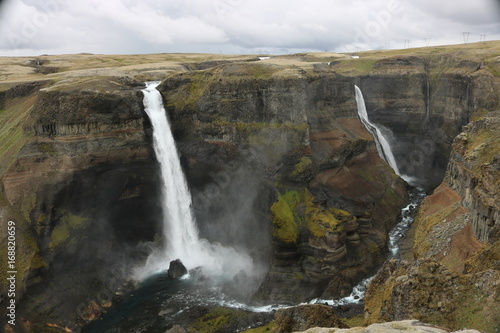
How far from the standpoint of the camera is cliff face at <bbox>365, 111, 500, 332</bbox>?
1518 cm

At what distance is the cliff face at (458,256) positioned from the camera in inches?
598

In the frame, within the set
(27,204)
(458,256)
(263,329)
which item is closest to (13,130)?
(27,204)

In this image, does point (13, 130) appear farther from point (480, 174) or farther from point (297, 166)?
point (480, 174)

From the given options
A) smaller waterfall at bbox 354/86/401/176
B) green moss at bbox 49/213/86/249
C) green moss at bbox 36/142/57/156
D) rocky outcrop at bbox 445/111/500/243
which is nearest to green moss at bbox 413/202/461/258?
rocky outcrop at bbox 445/111/500/243

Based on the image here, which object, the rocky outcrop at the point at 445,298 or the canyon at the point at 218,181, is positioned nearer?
the rocky outcrop at the point at 445,298

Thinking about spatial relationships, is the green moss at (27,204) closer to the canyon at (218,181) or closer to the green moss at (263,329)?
the canyon at (218,181)

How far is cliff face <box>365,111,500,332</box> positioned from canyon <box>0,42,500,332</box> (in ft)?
1.04

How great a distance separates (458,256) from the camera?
23766 millimetres

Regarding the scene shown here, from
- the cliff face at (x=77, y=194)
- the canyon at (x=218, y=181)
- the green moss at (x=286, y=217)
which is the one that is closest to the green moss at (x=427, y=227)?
the canyon at (x=218, y=181)

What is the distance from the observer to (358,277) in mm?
40219

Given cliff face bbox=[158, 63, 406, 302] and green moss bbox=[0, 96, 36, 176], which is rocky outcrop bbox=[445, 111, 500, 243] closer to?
cliff face bbox=[158, 63, 406, 302]

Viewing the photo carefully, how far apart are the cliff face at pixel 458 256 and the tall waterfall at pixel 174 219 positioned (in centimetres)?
2309

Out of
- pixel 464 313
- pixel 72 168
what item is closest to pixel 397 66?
pixel 72 168

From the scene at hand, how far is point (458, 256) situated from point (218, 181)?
31228mm
